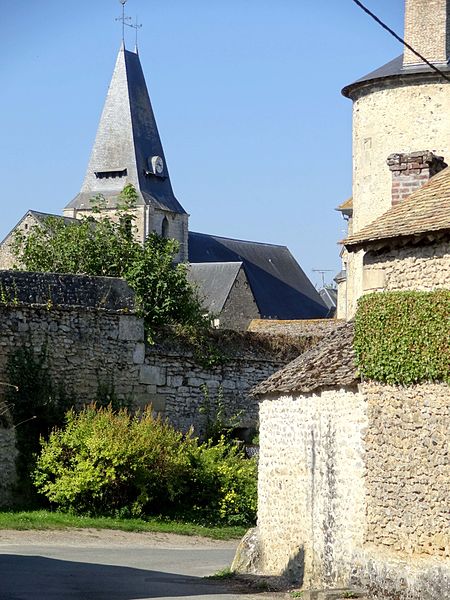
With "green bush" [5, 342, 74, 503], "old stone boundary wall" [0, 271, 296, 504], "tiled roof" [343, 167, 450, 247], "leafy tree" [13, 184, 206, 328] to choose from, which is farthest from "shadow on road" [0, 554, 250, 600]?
"leafy tree" [13, 184, 206, 328]

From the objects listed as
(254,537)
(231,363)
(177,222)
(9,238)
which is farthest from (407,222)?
(177,222)

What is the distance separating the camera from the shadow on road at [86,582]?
1324 cm

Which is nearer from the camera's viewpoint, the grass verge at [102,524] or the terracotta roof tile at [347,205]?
the grass verge at [102,524]

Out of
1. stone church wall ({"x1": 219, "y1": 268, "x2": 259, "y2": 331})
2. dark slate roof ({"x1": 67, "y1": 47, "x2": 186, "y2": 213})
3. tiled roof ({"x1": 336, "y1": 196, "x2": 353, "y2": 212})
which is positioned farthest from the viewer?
dark slate roof ({"x1": 67, "y1": 47, "x2": 186, "y2": 213})

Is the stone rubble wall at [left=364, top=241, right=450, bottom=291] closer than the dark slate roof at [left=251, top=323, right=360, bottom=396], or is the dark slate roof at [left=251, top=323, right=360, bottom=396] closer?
the stone rubble wall at [left=364, top=241, right=450, bottom=291]

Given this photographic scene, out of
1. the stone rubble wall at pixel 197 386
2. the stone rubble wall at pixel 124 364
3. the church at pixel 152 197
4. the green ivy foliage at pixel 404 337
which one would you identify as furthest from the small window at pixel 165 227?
the green ivy foliage at pixel 404 337

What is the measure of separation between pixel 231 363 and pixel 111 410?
3438 mm

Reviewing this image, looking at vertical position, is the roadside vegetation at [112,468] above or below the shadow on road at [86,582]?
above

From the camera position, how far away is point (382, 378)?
44.4ft

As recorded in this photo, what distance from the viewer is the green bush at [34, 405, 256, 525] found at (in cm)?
2061

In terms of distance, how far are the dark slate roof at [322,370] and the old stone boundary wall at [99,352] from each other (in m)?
6.30

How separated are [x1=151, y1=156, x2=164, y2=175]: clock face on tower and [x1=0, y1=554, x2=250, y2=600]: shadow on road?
70.1m

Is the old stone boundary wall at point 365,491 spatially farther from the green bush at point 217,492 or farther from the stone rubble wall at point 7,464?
the stone rubble wall at point 7,464

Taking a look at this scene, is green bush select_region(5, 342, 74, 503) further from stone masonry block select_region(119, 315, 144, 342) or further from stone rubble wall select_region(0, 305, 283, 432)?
stone masonry block select_region(119, 315, 144, 342)
